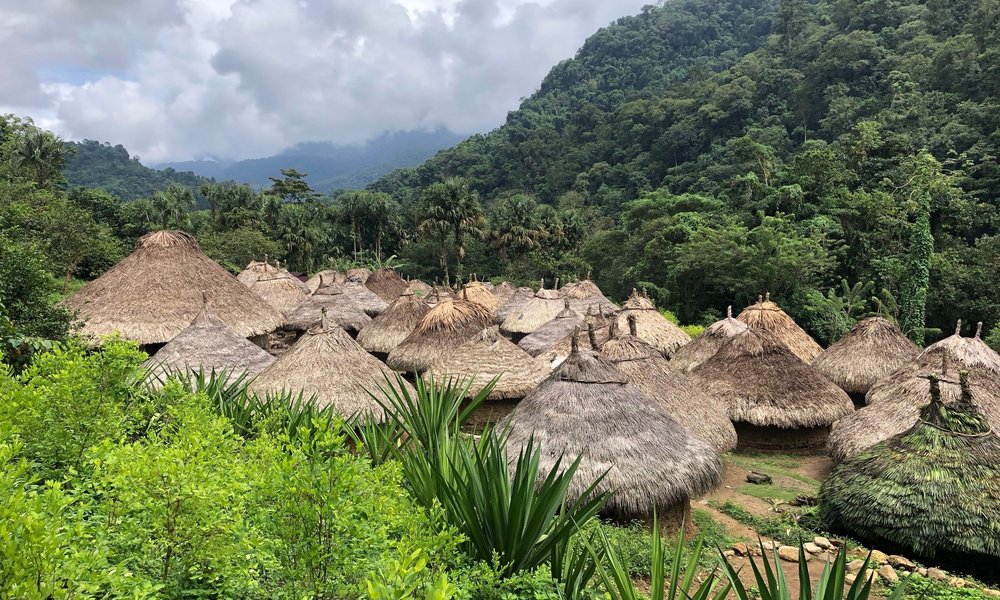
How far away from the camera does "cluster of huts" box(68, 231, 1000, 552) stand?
7973mm

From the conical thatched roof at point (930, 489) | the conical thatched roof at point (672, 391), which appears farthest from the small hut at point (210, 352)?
the conical thatched roof at point (930, 489)

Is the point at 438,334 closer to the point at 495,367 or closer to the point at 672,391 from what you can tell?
the point at 495,367

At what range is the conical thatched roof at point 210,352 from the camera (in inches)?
439

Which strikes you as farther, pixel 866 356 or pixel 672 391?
pixel 866 356

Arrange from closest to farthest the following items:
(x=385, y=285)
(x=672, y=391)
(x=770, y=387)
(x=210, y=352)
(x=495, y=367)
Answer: (x=672, y=391) < (x=210, y=352) < (x=495, y=367) < (x=770, y=387) < (x=385, y=285)

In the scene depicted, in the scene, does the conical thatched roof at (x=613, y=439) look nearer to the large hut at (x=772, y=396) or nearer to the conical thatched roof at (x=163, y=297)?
the large hut at (x=772, y=396)

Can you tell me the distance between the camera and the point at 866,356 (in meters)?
14.8

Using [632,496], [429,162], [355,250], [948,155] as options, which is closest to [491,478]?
[632,496]

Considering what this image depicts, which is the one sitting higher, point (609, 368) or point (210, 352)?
point (609, 368)

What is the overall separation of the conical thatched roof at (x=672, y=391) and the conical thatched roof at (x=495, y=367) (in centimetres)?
181

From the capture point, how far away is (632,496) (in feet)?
24.4

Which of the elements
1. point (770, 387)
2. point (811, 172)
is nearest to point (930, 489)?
point (770, 387)

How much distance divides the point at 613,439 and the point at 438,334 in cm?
862

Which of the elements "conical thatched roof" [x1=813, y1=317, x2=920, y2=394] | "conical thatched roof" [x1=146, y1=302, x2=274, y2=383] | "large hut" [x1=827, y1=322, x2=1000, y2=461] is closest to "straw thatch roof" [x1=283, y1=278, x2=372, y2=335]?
"conical thatched roof" [x1=146, y1=302, x2=274, y2=383]
